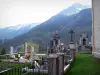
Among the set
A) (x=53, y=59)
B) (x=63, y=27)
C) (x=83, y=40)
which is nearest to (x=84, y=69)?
(x=53, y=59)

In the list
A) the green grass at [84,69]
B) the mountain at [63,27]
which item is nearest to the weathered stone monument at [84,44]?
the mountain at [63,27]

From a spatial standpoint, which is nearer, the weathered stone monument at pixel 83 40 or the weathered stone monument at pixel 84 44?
the weathered stone monument at pixel 84 44

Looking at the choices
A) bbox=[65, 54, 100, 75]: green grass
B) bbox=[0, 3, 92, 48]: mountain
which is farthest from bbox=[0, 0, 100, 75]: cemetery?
bbox=[0, 3, 92, 48]: mountain

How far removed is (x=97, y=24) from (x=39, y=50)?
3732mm

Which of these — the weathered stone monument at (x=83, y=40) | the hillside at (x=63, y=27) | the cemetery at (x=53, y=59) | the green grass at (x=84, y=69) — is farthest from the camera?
the weathered stone monument at (x=83, y=40)

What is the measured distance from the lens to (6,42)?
9.75 meters

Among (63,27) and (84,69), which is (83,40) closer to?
(63,27)

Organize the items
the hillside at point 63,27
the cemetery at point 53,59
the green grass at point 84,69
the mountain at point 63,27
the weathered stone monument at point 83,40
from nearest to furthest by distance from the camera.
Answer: the cemetery at point 53,59 < the green grass at point 84,69 < the mountain at point 63,27 < the hillside at point 63,27 < the weathered stone monument at point 83,40

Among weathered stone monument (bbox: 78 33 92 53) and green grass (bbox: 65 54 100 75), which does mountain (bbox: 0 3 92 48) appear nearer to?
weathered stone monument (bbox: 78 33 92 53)

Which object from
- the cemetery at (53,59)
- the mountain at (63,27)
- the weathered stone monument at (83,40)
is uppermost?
the mountain at (63,27)

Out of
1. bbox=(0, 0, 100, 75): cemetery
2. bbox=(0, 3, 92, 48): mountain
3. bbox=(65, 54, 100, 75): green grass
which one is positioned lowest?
bbox=(65, 54, 100, 75): green grass

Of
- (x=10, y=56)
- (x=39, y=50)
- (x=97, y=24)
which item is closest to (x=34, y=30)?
(x=97, y=24)

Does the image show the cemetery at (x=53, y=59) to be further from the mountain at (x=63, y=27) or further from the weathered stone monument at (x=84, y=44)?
the mountain at (x=63, y=27)

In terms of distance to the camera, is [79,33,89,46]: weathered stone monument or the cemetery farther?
[79,33,89,46]: weathered stone monument
